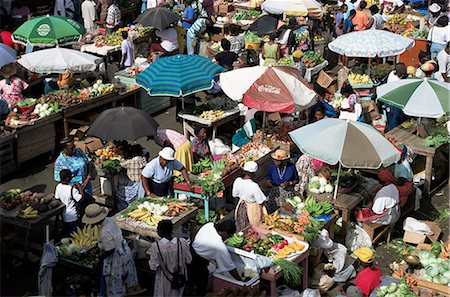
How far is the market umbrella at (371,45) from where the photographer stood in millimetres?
15484

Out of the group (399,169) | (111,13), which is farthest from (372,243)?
(111,13)

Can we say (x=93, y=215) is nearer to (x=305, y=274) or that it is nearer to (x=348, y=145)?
(x=305, y=274)

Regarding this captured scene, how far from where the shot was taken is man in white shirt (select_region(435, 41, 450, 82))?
1586 cm

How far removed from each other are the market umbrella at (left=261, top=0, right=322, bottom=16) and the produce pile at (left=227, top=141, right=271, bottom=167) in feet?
20.1

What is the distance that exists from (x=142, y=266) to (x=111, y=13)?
11.8 meters

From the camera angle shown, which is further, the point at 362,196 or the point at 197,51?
the point at 197,51

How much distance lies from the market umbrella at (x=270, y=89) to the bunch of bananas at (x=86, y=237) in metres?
3.90

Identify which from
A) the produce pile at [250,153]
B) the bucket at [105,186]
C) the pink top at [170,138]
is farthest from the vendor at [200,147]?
the bucket at [105,186]

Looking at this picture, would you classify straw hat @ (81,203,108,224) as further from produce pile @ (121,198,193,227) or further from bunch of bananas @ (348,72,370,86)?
bunch of bananas @ (348,72,370,86)

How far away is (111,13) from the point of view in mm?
20438

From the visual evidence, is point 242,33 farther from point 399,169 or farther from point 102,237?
point 102,237

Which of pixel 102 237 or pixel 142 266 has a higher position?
pixel 102 237

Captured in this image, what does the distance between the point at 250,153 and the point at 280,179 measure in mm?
1471

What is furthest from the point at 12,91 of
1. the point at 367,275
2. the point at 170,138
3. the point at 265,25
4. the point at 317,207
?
the point at 367,275
